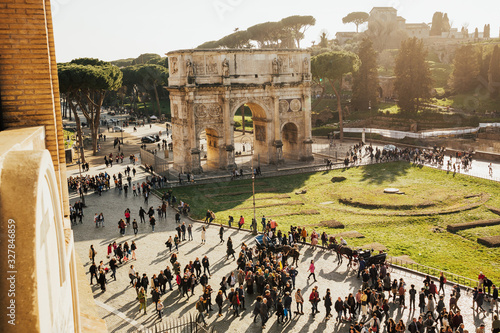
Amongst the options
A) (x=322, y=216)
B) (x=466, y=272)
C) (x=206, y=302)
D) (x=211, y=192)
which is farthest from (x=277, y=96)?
(x=206, y=302)

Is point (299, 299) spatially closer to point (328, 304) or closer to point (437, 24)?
point (328, 304)

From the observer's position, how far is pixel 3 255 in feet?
12.0

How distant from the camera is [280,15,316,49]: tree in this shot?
9881cm

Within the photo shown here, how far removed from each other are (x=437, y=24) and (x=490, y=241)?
141 metres

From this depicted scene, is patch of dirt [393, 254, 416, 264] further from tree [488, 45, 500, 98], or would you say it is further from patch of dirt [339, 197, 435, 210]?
tree [488, 45, 500, 98]

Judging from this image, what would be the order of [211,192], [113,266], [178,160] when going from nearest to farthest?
[113,266], [211,192], [178,160]

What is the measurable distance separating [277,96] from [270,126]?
10.4 feet

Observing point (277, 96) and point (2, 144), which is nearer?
point (2, 144)

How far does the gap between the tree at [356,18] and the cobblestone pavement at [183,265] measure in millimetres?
131793

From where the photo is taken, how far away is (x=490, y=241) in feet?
87.6

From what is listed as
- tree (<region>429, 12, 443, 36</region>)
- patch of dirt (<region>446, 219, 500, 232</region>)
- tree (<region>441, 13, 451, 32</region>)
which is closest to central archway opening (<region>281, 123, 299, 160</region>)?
patch of dirt (<region>446, 219, 500, 232</region>)

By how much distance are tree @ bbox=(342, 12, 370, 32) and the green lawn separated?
113 m

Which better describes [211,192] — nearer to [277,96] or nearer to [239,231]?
[239,231]

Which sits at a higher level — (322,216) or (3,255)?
(3,255)
